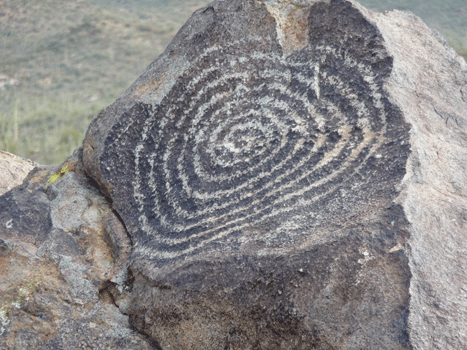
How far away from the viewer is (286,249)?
2564 mm

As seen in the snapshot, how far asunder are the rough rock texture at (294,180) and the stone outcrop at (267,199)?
11 millimetres

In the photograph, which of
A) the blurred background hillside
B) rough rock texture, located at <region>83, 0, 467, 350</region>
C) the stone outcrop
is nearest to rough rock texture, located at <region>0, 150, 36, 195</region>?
the stone outcrop

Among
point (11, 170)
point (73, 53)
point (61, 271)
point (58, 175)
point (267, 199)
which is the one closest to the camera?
point (267, 199)

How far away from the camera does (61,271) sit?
317 cm

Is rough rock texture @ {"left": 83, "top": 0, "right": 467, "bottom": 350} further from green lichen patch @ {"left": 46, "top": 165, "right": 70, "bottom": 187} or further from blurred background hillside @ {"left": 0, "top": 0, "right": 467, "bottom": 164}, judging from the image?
blurred background hillside @ {"left": 0, "top": 0, "right": 467, "bottom": 164}

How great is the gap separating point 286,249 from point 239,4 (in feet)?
7.27

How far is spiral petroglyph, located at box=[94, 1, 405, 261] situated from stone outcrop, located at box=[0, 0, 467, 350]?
0.04ft

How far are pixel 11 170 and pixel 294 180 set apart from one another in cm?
370

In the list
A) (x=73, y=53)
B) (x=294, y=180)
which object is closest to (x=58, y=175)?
(x=294, y=180)

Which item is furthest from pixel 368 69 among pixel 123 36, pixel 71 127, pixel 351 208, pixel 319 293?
pixel 123 36

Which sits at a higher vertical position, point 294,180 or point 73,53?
point 294,180

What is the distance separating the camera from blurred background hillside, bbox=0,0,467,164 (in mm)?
7996

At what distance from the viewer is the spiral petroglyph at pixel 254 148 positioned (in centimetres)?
277

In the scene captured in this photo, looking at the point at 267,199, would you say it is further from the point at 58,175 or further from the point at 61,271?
the point at 58,175
